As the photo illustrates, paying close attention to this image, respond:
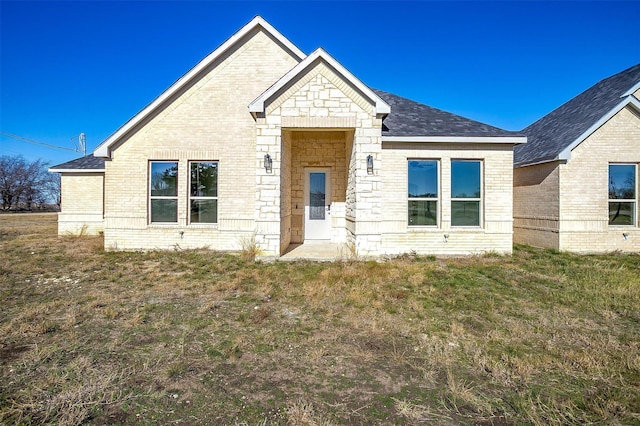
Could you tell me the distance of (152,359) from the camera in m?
3.69

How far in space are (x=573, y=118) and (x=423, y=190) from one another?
7.93 meters

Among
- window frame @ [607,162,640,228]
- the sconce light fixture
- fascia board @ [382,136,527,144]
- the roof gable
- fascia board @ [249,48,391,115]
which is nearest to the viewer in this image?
fascia board @ [249,48,391,115]

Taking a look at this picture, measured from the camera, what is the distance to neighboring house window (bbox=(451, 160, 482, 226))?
1059 cm

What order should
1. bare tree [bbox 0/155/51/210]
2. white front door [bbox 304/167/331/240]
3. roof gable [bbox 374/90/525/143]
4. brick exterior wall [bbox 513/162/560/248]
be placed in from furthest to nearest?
1. bare tree [bbox 0/155/51/210]
2. white front door [bbox 304/167/331/240]
3. brick exterior wall [bbox 513/162/560/248]
4. roof gable [bbox 374/90/525/143]

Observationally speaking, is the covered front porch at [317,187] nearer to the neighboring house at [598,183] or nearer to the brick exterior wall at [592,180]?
the neighboring house at [598,183]

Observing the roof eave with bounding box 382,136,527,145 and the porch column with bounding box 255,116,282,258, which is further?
the roof eave with bounding box 382,136,527,145

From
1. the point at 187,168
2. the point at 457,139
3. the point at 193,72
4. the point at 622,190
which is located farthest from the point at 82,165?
the point at 622,190

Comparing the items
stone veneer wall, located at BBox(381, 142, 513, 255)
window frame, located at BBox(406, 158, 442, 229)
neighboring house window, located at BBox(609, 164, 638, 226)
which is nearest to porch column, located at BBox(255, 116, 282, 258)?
stone veneer wall, located at BBox(381, 142, 513, 255)

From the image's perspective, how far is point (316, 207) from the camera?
Result: 12625 mm

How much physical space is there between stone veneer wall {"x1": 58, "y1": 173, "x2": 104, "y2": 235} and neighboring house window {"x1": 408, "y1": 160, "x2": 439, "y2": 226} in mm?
14173

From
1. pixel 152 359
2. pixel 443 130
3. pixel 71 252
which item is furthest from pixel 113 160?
pixel 443 130

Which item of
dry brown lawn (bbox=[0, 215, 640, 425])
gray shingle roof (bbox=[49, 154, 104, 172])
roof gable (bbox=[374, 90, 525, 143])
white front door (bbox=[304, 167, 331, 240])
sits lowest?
dry brown lawn (bbox=[0, 215, 640, 425])

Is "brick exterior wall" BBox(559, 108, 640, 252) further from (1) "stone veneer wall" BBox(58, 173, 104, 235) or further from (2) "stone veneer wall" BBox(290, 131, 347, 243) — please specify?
(1) "stone veneer wall" BBox(58, 173, 104, 235)

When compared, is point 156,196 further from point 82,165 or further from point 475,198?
point 475,198
